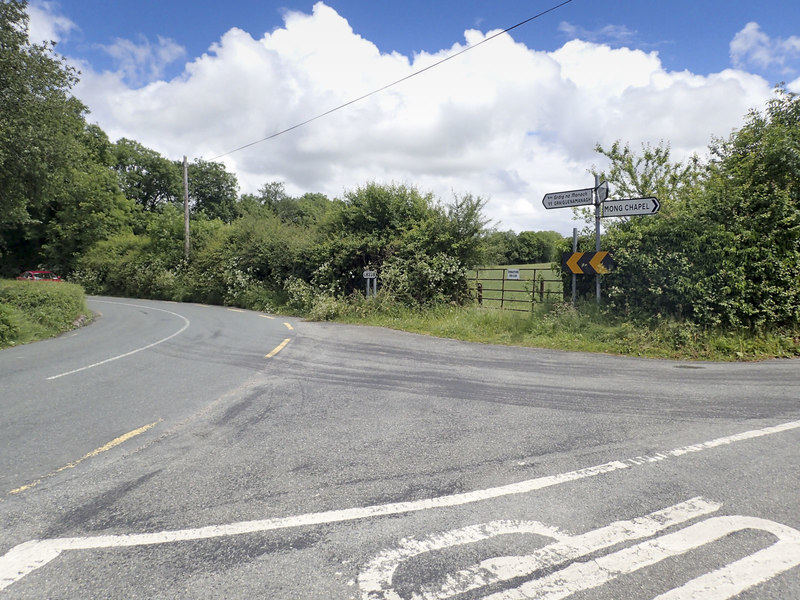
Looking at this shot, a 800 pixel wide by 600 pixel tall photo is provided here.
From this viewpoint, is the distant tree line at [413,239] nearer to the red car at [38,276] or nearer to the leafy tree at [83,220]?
the leafy tree at [83,220]

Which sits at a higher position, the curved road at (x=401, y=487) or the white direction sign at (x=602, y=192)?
the white direction sign at (x=602, y=192)

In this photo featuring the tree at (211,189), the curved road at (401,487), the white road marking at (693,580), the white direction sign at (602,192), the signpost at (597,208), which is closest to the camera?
the white road marking at (693,580)

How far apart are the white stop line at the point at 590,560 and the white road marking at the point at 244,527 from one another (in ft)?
1.36

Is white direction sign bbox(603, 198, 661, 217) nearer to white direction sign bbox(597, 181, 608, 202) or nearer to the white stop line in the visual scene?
white direction sign bbox(597, 181, 608, 202)

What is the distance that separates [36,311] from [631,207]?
1747 centimetres

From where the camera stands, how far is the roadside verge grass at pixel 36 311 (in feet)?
42.0

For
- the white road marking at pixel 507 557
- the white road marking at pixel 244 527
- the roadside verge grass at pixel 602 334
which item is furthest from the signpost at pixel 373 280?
the white road marking at pixel 507 557

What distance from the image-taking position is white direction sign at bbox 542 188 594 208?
11469 mm

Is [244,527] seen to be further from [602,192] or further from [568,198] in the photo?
[568,198]

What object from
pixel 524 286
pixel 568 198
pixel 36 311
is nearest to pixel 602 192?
pixel 568 198

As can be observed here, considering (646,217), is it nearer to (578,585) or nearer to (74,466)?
(578,585)

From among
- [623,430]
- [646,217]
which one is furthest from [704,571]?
[646,217]

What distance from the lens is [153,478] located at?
12.9 feet

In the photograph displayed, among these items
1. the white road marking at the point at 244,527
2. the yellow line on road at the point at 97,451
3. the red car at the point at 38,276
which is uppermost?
the red car at the point at 38,276
